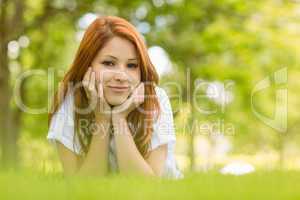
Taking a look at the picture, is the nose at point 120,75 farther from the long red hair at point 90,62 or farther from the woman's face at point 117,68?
the long red hair at point 90,62

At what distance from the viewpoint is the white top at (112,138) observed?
3.60 m

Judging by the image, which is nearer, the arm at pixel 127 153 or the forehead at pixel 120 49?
the arm at pixel 127 153

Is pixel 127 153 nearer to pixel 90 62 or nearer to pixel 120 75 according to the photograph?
pixel 120 75

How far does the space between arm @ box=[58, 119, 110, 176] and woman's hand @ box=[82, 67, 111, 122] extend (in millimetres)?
74

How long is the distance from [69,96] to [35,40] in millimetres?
11750

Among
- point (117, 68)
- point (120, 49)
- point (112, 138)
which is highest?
point (120, 49)

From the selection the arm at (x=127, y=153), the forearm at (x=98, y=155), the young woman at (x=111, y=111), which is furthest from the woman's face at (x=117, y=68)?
the forearm at (x=98, y=155)

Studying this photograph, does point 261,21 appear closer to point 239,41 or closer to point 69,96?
point 239,41

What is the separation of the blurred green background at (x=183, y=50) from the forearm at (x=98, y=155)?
15.5 feet

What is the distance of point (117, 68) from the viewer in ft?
11.3

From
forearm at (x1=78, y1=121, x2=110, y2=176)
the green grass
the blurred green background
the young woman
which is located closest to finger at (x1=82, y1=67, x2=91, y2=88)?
the young woman

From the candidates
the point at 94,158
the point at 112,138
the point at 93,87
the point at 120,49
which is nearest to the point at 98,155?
the point at 94,158

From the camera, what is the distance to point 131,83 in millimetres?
3510

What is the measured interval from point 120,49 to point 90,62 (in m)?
0.26
